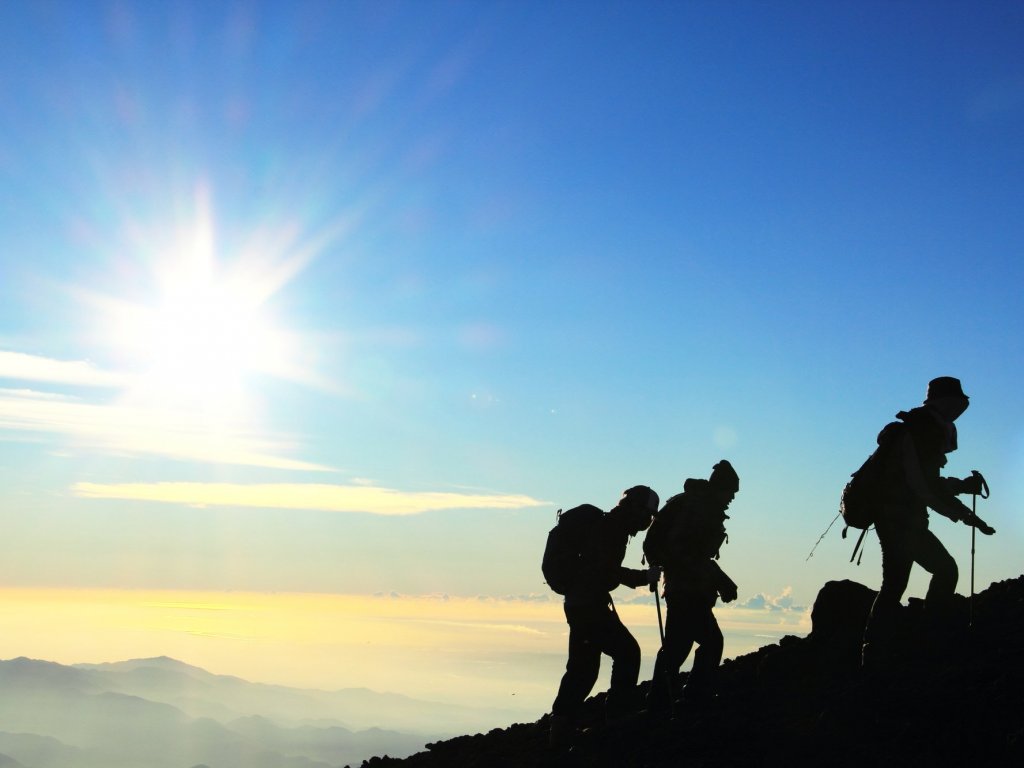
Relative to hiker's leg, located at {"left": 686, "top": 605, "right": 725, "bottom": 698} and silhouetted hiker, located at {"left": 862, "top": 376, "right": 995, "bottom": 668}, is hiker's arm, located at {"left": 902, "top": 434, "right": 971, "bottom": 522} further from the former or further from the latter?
hiker's leg, located at {"left": 686, "top": 605, "right": 725, "bottom": 698}

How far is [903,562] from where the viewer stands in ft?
29.5

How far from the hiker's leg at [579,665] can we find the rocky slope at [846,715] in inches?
14.7

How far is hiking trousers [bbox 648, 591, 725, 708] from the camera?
9.94 metres

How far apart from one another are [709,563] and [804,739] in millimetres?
2389

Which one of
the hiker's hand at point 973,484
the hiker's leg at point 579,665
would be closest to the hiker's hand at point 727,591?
the hiker's leg at point 579,665

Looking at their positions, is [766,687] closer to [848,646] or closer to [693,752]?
[848,646]

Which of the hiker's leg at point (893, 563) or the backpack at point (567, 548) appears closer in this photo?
the hiker's leg at point (893, 563)

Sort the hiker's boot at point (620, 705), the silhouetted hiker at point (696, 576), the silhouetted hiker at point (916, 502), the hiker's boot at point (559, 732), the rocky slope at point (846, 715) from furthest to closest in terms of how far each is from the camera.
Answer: the hiker's boot at point (620, 705)
the silhouetted hiker at point (696, 576)
the hiker's boot at point (559, 732)
the silhouetted hiker at point (916, 502)
the rocky slope at point (846, 715)

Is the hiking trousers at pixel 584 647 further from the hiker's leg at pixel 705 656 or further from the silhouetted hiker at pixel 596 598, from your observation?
the hiker's leg at pixel 705 656

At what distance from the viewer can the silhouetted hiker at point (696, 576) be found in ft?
32.6

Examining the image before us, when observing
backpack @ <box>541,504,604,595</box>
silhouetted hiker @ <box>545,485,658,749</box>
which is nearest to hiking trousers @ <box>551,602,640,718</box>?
silhouetted hiker @ <box>545,485,658,749</box>

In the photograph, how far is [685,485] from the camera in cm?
1016

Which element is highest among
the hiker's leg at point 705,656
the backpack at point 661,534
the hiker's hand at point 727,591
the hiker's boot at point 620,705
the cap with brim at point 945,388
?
the cap with brim at point 945,388

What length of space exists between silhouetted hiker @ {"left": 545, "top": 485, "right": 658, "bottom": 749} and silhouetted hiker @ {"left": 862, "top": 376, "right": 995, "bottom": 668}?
228cm
